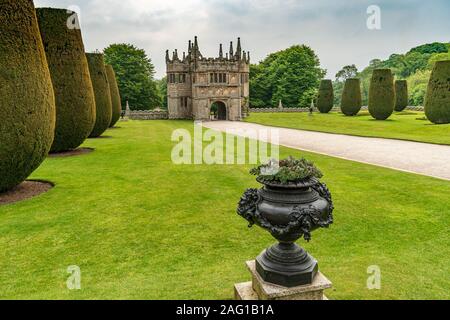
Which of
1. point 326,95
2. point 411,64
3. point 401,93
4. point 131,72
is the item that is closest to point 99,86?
point 131,72

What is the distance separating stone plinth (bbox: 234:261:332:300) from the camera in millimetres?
4289

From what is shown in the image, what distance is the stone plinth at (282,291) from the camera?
14.1 ft

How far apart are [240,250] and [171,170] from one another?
8145 millimetres

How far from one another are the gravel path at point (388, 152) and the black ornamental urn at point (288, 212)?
1059 cm

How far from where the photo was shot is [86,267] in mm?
6223

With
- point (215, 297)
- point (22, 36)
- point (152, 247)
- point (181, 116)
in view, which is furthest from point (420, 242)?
point (181, 116)

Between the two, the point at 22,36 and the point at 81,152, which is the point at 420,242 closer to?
the point at 22,36

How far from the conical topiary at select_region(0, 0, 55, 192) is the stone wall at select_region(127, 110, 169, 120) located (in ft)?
150

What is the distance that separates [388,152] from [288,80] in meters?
51.8

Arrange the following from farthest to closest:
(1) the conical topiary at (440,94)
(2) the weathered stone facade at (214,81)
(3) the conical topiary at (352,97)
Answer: (2) the weathered stone facade at (214,81), (3) the conical topiary at (352,97), (1) the conical topiary at (440,94)

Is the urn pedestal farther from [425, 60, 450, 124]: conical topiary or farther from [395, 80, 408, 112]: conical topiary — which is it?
[395, 80, 408, 112]: conical topiary

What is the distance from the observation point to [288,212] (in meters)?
4.05

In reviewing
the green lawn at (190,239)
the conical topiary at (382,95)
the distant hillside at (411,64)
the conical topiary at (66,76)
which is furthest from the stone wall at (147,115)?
the distant hillside at (411,64)

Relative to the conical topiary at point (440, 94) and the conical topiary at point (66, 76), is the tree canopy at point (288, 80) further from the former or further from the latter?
→ the conical topiary at point (66, 76)
